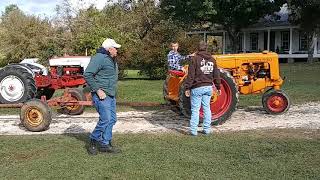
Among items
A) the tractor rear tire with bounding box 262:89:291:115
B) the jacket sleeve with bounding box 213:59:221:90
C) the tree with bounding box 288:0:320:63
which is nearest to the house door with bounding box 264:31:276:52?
the tree with bounding box 288:0:320:63

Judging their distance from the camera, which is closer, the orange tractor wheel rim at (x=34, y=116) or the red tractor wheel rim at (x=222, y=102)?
the orange tractor wheel rim at (x=34, y=116)

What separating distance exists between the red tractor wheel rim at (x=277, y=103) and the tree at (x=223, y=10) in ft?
87.5

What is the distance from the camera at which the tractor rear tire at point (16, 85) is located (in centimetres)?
1275

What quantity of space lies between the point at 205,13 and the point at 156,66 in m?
14.8

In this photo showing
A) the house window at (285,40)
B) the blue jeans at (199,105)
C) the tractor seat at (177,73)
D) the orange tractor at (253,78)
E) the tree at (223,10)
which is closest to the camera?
the blue jeans at (199,105)

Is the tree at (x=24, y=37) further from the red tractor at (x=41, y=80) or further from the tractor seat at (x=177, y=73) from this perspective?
the tractor seat at (x=177, y=73)

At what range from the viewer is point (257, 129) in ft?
32.6

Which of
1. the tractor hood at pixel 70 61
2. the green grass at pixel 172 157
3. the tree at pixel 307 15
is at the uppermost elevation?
the tree at pixel 307 15

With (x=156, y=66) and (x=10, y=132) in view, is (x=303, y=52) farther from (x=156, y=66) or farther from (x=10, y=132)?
(x=10, y=132)

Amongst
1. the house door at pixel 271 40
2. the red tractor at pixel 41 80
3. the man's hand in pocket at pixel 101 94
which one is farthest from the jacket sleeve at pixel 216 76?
the house door at pixel 271 40

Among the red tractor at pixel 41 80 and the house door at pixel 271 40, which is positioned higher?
the house door at pixel 271 40

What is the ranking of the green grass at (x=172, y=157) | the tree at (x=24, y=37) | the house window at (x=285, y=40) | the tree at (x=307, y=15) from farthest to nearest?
the house window at (x=285, y=40) → the tree at (x=24, y=37) → the tree at (x=307, y=15) → the green grass at (x=172, y=157)

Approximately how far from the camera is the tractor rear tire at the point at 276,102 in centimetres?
1181

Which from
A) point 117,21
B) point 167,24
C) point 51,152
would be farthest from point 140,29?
point 51,152
